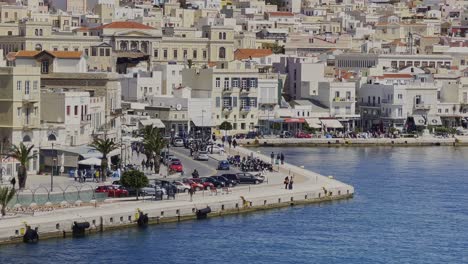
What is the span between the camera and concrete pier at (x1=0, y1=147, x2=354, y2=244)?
37.3m

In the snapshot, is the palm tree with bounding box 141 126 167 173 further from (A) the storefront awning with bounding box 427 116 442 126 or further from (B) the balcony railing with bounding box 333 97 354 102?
(A) the storefront awning with bounding box 427 116 442 126

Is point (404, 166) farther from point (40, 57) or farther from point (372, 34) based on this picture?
point (372, 34)

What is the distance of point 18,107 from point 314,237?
446 inches

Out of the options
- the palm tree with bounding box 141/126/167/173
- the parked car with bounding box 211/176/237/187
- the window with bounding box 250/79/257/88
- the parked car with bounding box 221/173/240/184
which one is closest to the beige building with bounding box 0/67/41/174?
the palm tree with bounding box 141/126/167/173

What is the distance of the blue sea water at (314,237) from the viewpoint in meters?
36.3

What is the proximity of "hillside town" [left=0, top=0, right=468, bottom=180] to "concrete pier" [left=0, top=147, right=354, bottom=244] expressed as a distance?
515cm

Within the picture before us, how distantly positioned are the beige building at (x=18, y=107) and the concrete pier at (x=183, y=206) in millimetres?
6024

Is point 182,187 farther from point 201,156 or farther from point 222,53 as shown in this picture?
point 222,53

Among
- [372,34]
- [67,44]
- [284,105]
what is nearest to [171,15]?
[372,34]

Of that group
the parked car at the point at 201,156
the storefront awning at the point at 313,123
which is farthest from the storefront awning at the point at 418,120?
the parked car at the point at 201,156

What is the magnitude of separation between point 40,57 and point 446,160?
18.7 meters

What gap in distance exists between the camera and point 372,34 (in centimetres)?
11262

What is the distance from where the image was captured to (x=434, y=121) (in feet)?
264

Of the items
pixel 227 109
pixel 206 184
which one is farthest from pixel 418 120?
pixel 206 184
